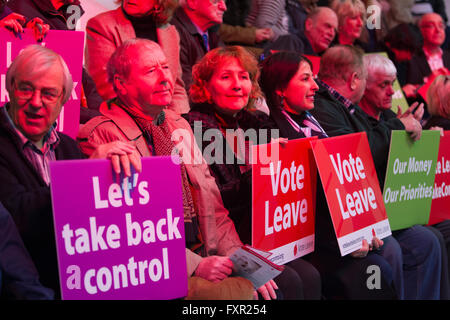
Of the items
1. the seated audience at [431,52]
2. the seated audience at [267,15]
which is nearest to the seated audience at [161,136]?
the seated audience at [267,15]

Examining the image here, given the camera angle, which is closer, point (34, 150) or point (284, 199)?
point (34, 150)

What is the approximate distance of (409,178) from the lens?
3848 mm

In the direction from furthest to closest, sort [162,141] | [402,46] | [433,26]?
[433,26], [402,46], [162,141]

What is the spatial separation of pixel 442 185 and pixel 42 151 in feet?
9.57

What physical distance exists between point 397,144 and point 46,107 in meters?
2.21

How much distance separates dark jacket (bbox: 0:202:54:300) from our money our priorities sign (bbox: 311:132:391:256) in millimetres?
1540

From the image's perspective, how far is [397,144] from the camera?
12.2ft

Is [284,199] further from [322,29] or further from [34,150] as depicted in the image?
[322,29]

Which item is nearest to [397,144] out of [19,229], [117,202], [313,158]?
[313,158]

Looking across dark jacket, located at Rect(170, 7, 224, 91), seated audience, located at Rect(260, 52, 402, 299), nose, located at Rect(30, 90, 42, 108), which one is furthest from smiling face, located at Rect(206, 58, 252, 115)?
nose, located at Rect(30, 90, 42, 108)

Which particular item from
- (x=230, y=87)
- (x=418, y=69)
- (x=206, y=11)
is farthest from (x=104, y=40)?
(x=418, y=69)

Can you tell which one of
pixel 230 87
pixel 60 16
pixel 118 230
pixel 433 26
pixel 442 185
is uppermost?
pixel 433 26

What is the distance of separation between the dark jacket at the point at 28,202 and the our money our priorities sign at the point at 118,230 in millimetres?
143
